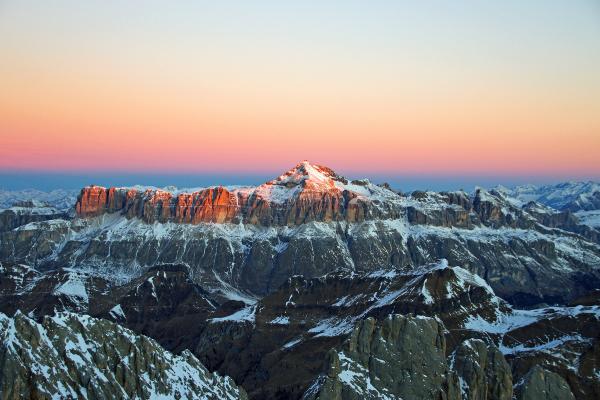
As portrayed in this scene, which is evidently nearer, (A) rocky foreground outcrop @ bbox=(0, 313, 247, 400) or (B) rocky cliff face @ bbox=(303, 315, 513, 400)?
(A) rocky foreground outcrop @ bbox=(0, 313, 247, 400)

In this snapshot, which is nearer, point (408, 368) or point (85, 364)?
point (85, 364)

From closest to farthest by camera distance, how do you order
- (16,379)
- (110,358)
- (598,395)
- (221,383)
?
1. (16,379)
2. (110,358)
3. (221,383)
4. (598,395)

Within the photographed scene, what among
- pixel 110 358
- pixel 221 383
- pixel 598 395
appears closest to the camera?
pixel 110 358

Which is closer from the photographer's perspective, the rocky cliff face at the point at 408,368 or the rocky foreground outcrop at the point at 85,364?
the rocky foreground outcrop at the point at 85,364

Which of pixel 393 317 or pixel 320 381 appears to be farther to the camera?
pixel 393 317

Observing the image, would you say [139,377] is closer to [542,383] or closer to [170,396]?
[170,396]

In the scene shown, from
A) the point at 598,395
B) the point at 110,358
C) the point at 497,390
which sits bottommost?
the point at 598,395

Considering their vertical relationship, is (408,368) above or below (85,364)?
below

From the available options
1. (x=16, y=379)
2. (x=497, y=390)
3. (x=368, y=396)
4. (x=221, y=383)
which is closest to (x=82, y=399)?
(x=16, y=379)
